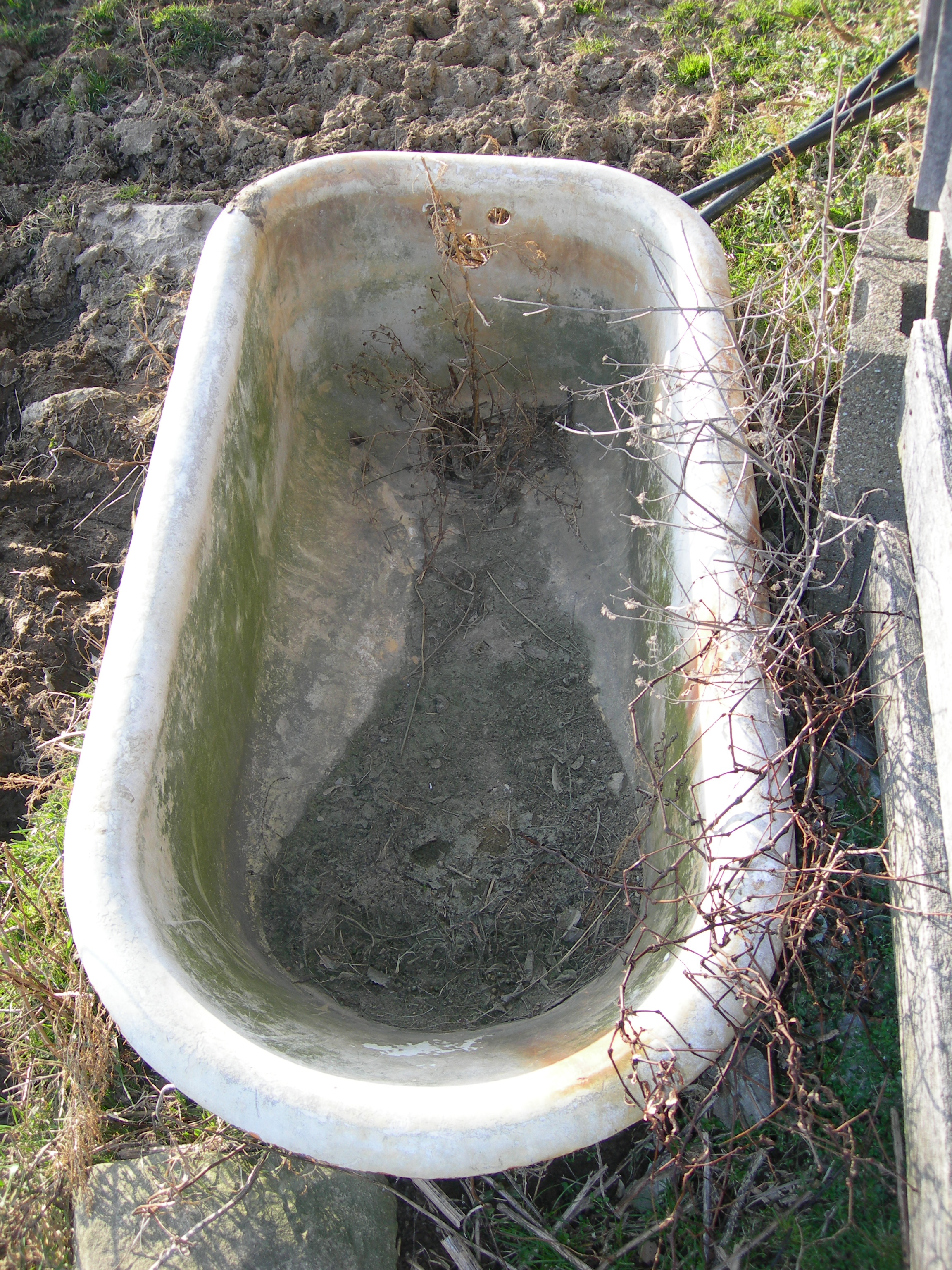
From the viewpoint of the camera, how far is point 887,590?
1699 millimetres

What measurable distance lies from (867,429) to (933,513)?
390 millimetres

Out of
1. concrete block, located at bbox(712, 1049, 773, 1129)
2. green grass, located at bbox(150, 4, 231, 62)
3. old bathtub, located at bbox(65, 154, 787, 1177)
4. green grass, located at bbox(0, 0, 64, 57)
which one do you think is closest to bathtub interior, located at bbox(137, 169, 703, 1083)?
old bathtub, located at bbox(65, 154, 787, 1177)

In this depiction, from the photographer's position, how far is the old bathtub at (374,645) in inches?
46.6

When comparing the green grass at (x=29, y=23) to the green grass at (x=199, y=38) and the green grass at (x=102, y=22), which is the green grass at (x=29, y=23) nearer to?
the green grass at (x=102, y=22)

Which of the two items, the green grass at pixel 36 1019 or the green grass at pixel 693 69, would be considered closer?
the green grass at pixel 36 1019

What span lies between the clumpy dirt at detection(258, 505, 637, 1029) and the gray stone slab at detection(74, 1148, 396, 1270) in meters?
0.32

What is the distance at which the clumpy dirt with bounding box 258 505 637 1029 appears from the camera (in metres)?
1.78

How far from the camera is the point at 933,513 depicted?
61.8 inches

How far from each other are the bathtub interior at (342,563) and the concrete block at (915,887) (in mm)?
382

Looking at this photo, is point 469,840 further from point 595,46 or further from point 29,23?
point 29,23

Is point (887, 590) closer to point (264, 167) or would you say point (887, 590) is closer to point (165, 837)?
point (165, 837)

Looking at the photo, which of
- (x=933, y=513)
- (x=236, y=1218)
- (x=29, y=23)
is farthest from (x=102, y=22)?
(x=236, y=1218)

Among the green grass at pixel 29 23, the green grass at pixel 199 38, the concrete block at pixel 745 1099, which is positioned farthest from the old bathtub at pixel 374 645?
the green grass at pixel 29 23

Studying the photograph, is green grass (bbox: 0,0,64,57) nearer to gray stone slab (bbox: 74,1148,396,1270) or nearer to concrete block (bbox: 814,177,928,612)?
concrete block (bbox: 814,177,928,612)
